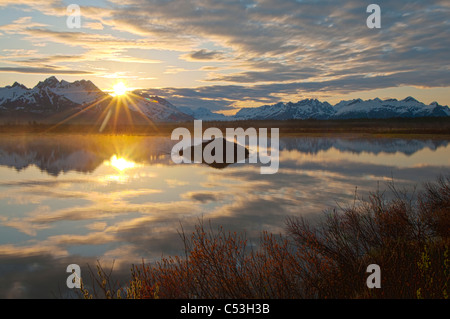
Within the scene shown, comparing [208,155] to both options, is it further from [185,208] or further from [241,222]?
[241,222]

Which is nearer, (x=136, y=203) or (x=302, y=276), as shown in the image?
(x=302, y=276)

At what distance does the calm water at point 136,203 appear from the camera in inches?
564

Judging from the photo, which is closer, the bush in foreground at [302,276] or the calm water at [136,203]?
the bush in foreground at [302,276]

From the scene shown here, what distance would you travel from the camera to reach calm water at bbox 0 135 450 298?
14320 mm

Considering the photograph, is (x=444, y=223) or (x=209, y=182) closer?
(x=444, y=223)

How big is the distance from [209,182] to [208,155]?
21.0m

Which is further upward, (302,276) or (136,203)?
(302,276)

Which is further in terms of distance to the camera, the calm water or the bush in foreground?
the calm water

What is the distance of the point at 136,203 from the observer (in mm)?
24641
